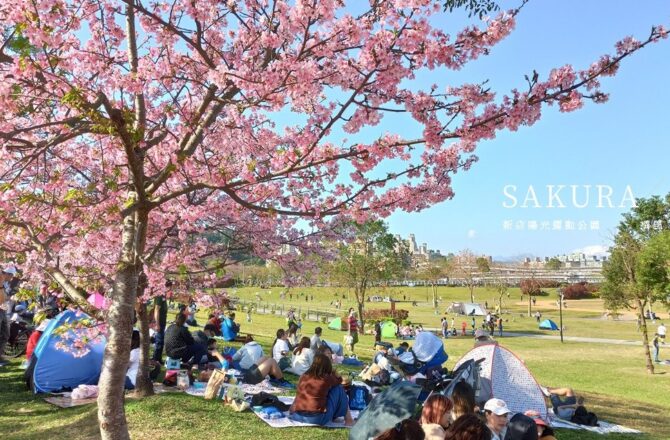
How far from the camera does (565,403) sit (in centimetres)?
1051

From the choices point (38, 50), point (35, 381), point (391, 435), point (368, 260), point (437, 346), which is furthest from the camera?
point (368, 260)

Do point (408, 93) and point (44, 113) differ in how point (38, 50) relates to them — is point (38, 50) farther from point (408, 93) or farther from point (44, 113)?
point (408, 93)

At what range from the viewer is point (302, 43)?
186 inches

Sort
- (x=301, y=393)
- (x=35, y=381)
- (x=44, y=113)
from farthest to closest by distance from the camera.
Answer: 1. (x=35, y=381)
2. (x=301, y=393)
3. (x=44, y=113)

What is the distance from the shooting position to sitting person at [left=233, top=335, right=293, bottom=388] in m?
11.2

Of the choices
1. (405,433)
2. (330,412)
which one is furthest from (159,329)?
(405,433)

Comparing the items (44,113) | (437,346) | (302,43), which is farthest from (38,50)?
(437,346)

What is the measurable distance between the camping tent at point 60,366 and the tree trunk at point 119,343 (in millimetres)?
4967

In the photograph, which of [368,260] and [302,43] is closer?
[302,43]

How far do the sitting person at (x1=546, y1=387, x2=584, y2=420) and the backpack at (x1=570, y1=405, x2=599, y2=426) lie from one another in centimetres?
11

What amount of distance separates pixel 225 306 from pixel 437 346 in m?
6.29

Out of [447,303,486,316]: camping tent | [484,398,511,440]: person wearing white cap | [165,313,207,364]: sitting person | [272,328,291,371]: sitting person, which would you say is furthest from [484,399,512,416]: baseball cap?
[447,303,486,316]: camping tent

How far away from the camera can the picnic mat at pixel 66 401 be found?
9.54 metres

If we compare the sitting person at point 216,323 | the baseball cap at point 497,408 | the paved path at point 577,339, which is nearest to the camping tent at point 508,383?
the baseball cap at point 497,408
